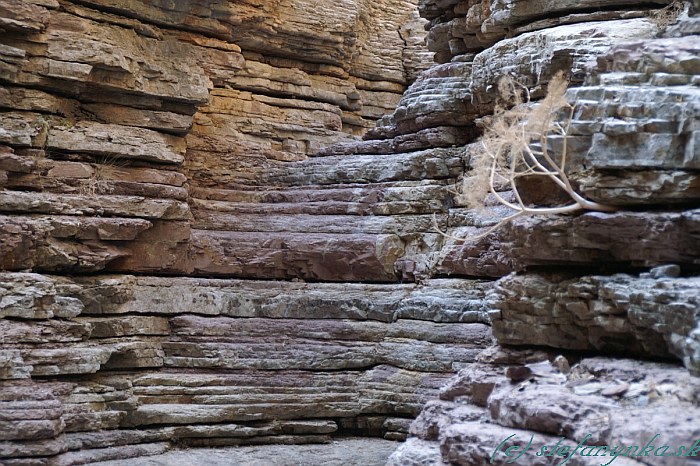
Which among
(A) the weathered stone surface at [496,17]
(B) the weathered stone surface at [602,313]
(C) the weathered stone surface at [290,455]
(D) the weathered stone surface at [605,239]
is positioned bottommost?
(C) the weathered stone surface at [290,455]

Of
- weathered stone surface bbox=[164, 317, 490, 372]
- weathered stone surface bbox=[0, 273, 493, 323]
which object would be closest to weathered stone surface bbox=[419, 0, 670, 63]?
weathered stone surface bbox=[0, 273, 493, 323]

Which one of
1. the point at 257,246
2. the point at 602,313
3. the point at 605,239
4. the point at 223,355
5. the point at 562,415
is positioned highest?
the point at 605,239

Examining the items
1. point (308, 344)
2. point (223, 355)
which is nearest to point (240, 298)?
point (223, 355)

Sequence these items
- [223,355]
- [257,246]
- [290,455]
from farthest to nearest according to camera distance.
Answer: [257,246] < [223,355] < [290,455]

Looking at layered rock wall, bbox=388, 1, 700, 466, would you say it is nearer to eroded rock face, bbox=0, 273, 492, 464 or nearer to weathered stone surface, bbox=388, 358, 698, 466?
weathered stone surface, bbox=388, 358, 698, 466

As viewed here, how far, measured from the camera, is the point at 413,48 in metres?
20.7

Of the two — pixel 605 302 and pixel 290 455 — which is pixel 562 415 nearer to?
pixel 605 302

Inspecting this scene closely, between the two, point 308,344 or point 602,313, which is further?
point 308,344

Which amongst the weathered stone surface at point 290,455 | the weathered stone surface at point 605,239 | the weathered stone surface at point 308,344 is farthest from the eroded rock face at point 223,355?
the weathered stone surface at point 605,239

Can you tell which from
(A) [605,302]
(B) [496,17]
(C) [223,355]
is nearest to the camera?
(A) [605,302]

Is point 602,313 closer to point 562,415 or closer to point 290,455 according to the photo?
point 562,415

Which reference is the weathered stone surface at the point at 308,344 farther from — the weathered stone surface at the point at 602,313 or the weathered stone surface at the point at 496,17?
the weathered stone surface at the point at 496,17

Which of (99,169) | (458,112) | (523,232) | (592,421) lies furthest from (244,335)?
(592,421)

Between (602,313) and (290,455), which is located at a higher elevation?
(602,313)
